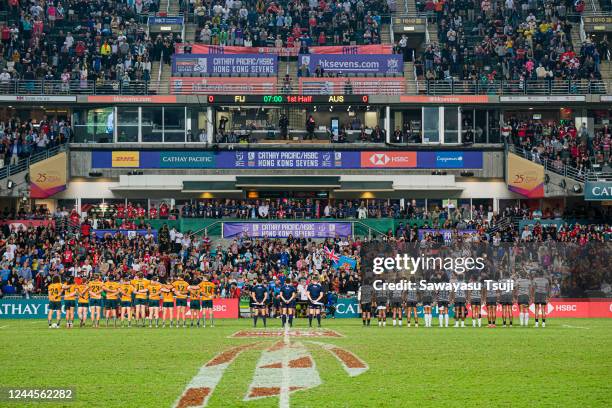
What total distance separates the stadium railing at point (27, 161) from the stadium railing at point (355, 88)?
3311 millimetres

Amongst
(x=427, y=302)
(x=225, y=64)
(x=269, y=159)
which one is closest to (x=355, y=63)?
(x=225, y=64)

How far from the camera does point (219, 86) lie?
5584 cm

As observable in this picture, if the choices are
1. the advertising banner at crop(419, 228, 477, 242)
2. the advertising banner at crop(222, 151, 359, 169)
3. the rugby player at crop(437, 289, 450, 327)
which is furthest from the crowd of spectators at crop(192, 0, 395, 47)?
the rugby player at crop(437, 289, 450, 327)

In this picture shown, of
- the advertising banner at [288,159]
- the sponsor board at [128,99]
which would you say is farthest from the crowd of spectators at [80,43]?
the advertising banner at [288,159]

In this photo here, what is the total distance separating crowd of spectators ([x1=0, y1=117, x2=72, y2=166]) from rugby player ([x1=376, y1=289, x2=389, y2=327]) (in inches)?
1086

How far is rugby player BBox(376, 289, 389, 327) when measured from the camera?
33.2 meters

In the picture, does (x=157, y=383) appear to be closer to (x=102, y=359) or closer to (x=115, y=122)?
(x=102, y=359)

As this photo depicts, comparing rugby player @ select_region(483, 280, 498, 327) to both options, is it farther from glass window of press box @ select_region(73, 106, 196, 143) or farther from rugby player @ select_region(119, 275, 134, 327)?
glass window of press box @ select_region(73, 106, 196, 143)

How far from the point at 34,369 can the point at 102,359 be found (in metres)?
2.28

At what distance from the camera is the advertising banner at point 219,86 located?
55.7m

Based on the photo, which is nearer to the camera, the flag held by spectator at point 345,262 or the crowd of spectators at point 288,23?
the flag held by spectator at point 345,262

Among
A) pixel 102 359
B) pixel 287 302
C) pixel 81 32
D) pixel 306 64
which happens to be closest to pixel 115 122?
pixel 81 32

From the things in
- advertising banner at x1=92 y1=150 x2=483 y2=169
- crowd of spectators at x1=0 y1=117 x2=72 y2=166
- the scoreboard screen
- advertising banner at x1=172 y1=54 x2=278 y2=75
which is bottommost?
advertising banner at x1=92 y1=150 x2=483 y2=169

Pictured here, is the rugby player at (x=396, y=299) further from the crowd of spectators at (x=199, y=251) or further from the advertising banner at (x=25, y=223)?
the advertising banner at (x=25, y=223)
